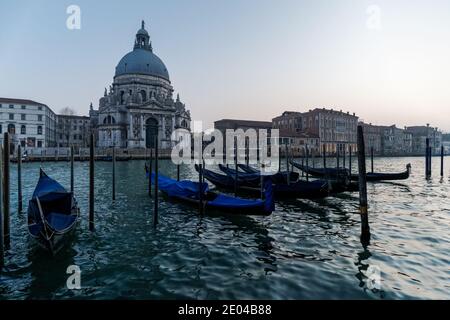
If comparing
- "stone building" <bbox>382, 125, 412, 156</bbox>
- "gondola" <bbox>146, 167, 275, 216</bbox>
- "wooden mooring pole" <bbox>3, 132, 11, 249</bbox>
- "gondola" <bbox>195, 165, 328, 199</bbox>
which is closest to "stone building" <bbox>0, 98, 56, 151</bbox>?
"gondola" <bbox>146, 167, 275, 216</bbox>

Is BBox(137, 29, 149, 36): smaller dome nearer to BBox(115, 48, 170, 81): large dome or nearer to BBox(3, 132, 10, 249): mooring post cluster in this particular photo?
BBox(115, 48, 170, 81): large dome

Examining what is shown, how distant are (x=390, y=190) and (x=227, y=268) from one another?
49.1 ft

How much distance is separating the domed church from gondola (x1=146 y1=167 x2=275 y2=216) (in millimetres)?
45680

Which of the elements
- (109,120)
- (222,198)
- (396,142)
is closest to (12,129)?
(109,120)

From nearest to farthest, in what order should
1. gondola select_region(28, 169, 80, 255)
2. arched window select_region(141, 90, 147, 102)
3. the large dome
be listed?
gondola select_region(28, 169, 80, 255) → the large dome → arched window select_region(141, 90, 147, 102)

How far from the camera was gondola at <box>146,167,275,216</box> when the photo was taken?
8.68 m

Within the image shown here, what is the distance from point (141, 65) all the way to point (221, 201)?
6119 centimetres

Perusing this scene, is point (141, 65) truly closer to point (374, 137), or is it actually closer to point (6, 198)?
point (6, 198)

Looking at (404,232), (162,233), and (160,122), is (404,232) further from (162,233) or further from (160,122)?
(160,122)

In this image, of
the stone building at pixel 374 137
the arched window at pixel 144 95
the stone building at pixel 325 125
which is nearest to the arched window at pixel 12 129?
the arched window at pixel 144 95

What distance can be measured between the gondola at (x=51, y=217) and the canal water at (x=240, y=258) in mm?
356

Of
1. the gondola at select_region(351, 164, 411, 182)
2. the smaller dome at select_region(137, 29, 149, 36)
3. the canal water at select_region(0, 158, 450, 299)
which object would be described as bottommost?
the canal water at select_region(0, 158, 450, 299)

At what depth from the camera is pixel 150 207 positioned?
11.8 metres

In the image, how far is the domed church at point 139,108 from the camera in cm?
5781
